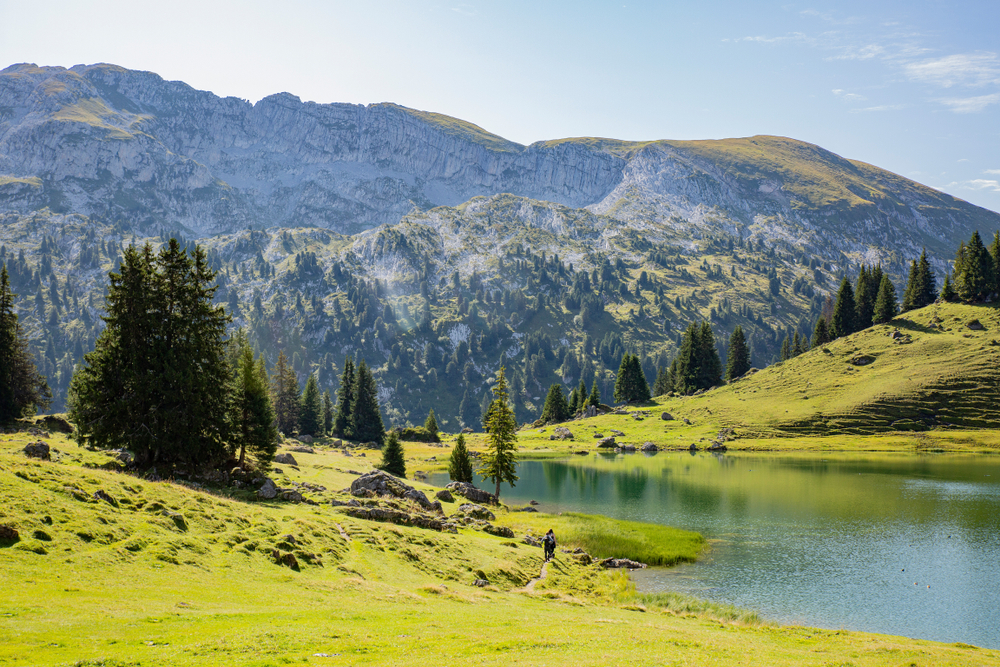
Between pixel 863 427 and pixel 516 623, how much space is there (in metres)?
139

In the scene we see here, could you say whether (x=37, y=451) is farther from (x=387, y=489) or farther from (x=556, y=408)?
(x=556, y=408)

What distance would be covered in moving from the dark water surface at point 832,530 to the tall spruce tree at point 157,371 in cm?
3878

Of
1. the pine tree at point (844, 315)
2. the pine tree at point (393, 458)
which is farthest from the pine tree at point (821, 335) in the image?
the pine tree at point (393, 458)

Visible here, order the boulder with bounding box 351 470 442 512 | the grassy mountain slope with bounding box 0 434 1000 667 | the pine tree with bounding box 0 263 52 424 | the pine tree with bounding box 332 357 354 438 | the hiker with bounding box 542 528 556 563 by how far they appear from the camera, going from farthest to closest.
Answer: the pine tree with bounding box 332 357 354 438
the pine tree with bounding box 0 263 52 424
the boulder with bounding box 351 470 442 512
the hiker with bounding box 542 528 556 563
the grassy mountain slope with bounding box 0 434 1000 667

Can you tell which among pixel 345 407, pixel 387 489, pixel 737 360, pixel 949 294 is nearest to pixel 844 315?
pixel 949 294

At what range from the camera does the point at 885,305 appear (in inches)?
6521

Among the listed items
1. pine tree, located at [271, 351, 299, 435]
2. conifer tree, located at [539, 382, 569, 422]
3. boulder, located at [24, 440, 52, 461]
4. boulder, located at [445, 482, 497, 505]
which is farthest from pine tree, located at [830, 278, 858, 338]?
boulder, located at [24, 440, 52, 461]

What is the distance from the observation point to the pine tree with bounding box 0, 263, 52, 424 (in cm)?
6134

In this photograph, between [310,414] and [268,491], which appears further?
[310,414]

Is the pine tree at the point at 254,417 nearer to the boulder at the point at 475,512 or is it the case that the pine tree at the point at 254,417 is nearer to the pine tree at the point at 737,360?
the boulder at the point at 475,512

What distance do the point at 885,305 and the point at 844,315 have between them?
12474 millimetres

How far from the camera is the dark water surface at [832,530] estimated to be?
1458 inches

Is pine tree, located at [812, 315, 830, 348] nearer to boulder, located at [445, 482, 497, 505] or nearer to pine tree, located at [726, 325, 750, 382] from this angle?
pine tree, located at [726, 325, 750, 382]

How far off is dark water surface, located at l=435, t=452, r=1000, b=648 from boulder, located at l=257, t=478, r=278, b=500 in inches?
1206
